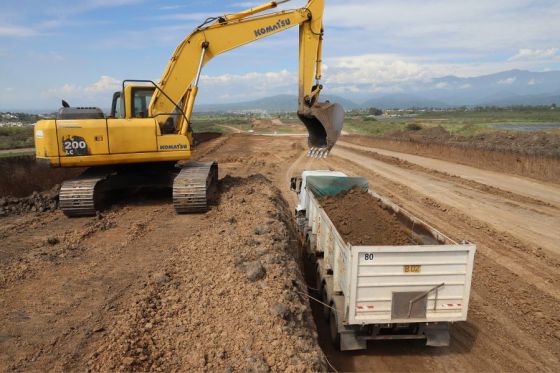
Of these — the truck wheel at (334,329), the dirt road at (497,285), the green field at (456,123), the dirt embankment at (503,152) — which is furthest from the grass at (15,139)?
the green field at (456,123)

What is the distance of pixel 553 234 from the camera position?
1162 centimetres

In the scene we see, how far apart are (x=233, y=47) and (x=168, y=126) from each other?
278 cm

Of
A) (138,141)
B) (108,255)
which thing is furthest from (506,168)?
(108,255)

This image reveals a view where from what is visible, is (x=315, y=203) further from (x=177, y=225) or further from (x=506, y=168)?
(x=506, y=168)

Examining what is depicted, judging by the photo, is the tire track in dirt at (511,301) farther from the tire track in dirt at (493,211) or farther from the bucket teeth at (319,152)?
the bucket teeth at (319,152)

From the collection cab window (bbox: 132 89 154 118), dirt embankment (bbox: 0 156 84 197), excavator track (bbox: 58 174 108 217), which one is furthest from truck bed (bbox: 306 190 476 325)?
dirt embankment (bbox: 0 156 84 197)

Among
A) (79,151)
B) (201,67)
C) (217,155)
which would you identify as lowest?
(217,155)

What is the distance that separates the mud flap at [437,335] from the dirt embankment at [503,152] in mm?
17225

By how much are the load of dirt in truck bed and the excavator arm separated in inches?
104

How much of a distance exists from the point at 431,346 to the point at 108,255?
17.9 feet

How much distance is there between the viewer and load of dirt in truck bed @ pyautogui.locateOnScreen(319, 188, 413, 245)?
280 inches

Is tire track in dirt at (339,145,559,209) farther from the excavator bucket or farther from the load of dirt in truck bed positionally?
the load of dirt in truck bed

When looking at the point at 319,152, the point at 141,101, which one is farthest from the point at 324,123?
the point at 141,101

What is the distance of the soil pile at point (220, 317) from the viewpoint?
14.2 feet
